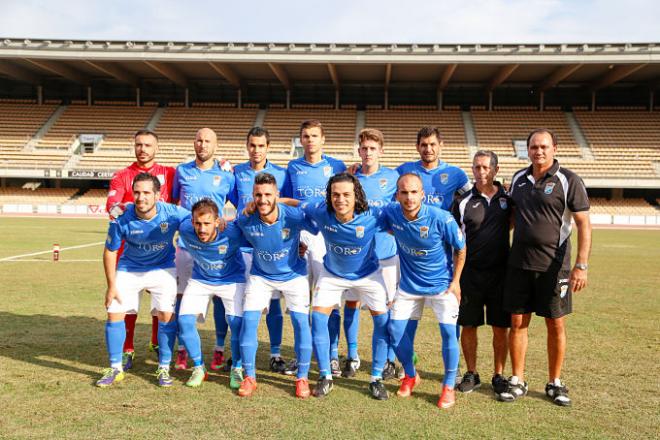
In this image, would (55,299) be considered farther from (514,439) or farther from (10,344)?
(514,439)

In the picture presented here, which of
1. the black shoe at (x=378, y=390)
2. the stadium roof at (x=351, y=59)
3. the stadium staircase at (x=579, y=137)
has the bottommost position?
the black shoe at (x=378, y=390)

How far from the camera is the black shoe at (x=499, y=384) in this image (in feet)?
14.2

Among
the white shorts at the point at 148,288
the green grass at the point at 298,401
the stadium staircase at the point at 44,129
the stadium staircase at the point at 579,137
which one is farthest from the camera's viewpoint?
the stadium staircase at the point at 44,129

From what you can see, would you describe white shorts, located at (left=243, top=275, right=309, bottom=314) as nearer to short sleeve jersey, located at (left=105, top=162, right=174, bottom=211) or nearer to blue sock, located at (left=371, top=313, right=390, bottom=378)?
blue sock, located at (left=371, top=313, right=390, bottom=378)

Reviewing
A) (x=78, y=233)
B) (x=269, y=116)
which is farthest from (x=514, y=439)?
(x=269, y=116)

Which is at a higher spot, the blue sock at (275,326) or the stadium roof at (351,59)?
the stadium roof at (351,59)

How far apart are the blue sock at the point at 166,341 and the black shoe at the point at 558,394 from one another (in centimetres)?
327

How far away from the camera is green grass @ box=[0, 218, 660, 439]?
141 inches

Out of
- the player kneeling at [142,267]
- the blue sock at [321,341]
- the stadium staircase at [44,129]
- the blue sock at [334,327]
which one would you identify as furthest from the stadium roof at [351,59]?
the blue sock at [321,341]

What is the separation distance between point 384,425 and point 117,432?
1836mm

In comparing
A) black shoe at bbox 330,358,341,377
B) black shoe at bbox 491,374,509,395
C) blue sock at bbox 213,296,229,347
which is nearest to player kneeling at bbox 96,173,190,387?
blue sock at bbox 213,296,229,347

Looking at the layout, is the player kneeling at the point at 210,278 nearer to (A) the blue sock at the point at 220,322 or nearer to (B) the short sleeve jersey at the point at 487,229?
(A) the blue sock at the point at 220,322

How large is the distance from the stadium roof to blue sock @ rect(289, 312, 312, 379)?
27.6 metres

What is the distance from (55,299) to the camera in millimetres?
7727
